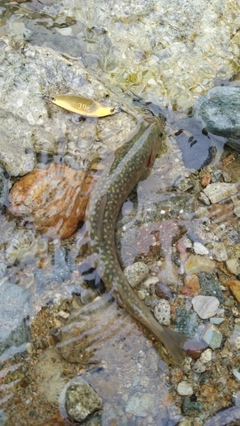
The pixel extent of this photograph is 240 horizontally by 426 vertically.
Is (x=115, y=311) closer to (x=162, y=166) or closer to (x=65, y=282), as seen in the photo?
(x=65, y=282)

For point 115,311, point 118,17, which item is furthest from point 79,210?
point 118,17

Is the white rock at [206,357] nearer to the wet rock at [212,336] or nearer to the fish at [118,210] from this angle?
the wet rock at [212,336]

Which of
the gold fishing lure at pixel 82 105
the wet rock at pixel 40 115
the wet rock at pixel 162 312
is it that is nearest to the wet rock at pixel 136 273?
the wet rock at pixel 162 312

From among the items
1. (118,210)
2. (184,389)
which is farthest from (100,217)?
(184,389)

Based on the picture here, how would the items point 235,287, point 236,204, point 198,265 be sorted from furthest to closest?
point 236,204 → point 198,265 → point 235,287

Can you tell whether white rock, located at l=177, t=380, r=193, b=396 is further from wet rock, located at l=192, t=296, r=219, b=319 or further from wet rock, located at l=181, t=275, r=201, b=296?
wet rock, located at l=181, t=275, r=201, b=296

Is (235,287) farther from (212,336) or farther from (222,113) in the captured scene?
(222,113)

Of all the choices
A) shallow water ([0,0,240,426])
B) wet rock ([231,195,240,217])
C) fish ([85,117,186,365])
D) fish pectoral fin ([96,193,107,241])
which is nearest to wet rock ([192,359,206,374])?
shallow water ([0,0,240,426])
